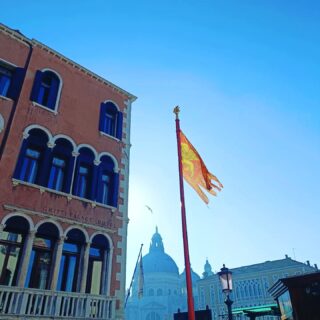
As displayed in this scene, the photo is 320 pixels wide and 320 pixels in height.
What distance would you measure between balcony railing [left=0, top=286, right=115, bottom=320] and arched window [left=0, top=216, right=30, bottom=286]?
62 cm

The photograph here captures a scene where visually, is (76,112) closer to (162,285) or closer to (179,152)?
(179,152)

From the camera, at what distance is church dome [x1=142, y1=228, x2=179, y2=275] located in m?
93.0

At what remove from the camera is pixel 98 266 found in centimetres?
1137

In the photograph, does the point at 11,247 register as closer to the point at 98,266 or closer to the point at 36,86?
the point at 98,266

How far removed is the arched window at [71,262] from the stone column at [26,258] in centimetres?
123

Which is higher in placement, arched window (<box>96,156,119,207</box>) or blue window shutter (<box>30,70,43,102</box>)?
blue window shutter (<box>30,70,43,102</box>)

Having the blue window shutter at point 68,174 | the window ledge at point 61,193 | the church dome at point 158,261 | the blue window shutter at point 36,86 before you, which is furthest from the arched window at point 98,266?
the church dome at point 158,261

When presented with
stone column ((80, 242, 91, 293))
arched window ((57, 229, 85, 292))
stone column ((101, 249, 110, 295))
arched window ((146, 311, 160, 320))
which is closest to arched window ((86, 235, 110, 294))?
stone column ((101, 249, 110, 295))

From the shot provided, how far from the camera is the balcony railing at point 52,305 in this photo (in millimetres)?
8484

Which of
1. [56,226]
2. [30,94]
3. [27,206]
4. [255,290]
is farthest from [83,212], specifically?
[255,290]

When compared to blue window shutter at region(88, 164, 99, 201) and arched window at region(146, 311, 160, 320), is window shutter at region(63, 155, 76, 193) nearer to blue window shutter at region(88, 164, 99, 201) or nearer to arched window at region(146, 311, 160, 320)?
blue window shutter at region(88, 164, 99, 201)

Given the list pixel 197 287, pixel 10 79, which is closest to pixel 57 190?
pixel 10 79

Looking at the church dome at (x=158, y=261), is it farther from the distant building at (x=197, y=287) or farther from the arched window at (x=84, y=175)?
the arched window at (x=84, y=175)

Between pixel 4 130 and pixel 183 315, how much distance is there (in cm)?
988
